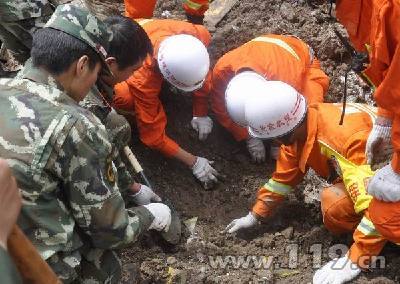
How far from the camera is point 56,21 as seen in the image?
8.23ft

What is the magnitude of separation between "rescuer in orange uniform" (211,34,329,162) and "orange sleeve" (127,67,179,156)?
1.69ft

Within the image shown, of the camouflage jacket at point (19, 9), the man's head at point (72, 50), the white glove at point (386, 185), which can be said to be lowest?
the white glove at point (386, 185)

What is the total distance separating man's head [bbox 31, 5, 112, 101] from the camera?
2424mm

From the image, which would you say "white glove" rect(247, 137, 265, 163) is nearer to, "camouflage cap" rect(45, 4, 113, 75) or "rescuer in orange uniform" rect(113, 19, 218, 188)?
"rescuer in orange uniform" rect(113, 19, 218, 188)

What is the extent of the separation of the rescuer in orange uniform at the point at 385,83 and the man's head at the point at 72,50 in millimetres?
1257

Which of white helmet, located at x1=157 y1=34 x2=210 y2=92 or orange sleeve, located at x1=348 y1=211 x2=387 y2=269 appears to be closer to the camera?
orange sleeve, located at x1=348 y1=211 x2=387 y2=269

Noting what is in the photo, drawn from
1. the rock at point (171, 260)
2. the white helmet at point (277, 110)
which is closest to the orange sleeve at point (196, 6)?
the white helmet at point (277, 110)

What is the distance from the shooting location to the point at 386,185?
2768 mm

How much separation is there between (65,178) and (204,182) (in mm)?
2124

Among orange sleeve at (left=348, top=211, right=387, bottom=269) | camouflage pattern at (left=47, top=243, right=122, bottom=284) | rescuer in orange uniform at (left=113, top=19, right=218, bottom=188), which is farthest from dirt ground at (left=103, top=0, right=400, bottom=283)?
camouflage pattern at (left=47, top=243, right=122, bottom=284)

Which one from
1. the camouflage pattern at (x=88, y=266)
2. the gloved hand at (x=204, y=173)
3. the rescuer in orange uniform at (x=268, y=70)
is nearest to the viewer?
the camouflage pattern at (x=88, y=266)

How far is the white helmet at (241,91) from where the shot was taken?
3850mm

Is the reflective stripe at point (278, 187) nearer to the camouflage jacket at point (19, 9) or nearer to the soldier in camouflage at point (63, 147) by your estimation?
the soldier in camouflage at point (63, 147)

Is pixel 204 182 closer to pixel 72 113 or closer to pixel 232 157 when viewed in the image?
pixel 232 157
